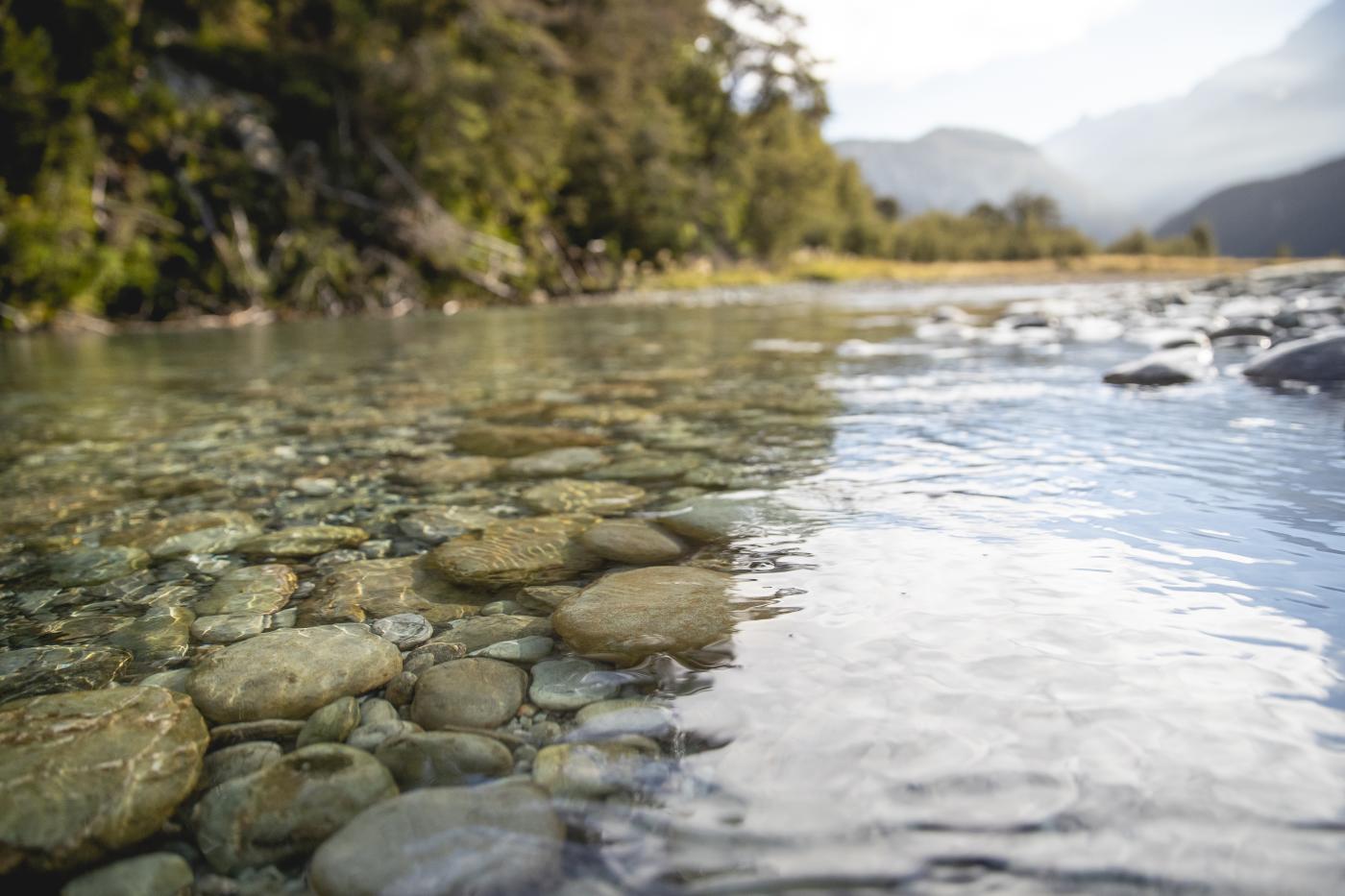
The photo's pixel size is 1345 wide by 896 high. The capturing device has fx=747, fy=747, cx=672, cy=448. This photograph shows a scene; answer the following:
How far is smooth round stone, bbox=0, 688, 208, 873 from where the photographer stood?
0.99 metres

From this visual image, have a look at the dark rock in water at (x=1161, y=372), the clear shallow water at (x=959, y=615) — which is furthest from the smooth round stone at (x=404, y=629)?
the dark rock in water at (x=1161, y=372)

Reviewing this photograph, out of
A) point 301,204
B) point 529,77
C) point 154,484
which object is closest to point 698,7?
point 529,77

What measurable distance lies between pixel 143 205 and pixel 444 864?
1706 centimetres

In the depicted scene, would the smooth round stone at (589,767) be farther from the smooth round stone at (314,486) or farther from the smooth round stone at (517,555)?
the smooth round stone at (314,486)

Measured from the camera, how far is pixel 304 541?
2.29 metres

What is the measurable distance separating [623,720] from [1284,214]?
170355 millimetres

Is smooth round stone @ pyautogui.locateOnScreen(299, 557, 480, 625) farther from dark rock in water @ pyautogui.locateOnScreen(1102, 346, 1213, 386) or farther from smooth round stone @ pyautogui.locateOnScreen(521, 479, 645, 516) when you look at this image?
dark rock in water @ pyautogui.locateOnScreen(1102, 346, 1213, 386)

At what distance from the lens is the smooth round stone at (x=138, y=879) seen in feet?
3.08

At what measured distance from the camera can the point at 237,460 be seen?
3414mm

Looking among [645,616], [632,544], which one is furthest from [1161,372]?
[645,616]

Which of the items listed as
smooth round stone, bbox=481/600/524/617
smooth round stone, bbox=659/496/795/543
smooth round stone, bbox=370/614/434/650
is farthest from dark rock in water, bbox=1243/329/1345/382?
smooth round stone, bbox=370/614/434/650

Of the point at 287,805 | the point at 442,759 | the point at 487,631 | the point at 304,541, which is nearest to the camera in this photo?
the point at 287,805

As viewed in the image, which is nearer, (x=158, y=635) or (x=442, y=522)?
(x=158, y=635)

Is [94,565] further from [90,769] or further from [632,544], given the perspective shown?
[632,544]
